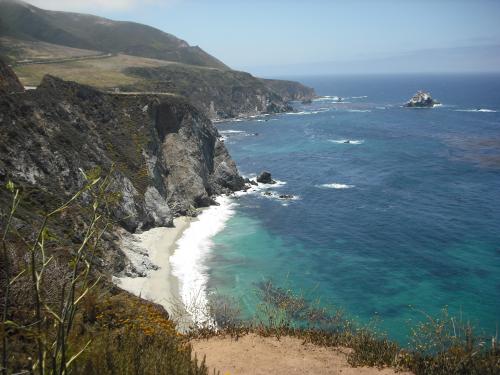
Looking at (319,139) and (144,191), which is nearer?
(144,191)

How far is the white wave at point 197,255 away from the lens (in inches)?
1443

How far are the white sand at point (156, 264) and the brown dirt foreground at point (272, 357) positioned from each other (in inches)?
479

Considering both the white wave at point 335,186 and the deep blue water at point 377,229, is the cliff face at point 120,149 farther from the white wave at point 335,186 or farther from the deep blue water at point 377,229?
the white wave at point 335,186

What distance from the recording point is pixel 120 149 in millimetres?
59812

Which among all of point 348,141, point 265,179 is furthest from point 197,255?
point 348,141

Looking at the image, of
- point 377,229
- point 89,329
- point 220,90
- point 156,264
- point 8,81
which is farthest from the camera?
point 220,90

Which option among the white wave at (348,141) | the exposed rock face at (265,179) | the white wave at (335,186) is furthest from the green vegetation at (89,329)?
the white wave at (348,141)

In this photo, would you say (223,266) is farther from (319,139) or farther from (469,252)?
(319,139)

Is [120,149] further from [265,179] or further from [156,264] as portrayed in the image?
[265,179]

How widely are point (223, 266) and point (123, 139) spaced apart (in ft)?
95.0

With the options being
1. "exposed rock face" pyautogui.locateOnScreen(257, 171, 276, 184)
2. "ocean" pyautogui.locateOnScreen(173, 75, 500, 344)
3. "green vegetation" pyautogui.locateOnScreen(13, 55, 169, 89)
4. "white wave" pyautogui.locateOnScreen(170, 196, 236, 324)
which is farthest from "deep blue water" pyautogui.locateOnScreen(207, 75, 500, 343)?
"green vegetation" pyautogui.locateOnScreen(13, 55, 169, 89)

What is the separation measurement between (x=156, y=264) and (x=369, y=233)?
2696 cm

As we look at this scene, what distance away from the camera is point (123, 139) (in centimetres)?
6250

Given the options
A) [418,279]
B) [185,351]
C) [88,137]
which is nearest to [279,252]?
[418,279]
